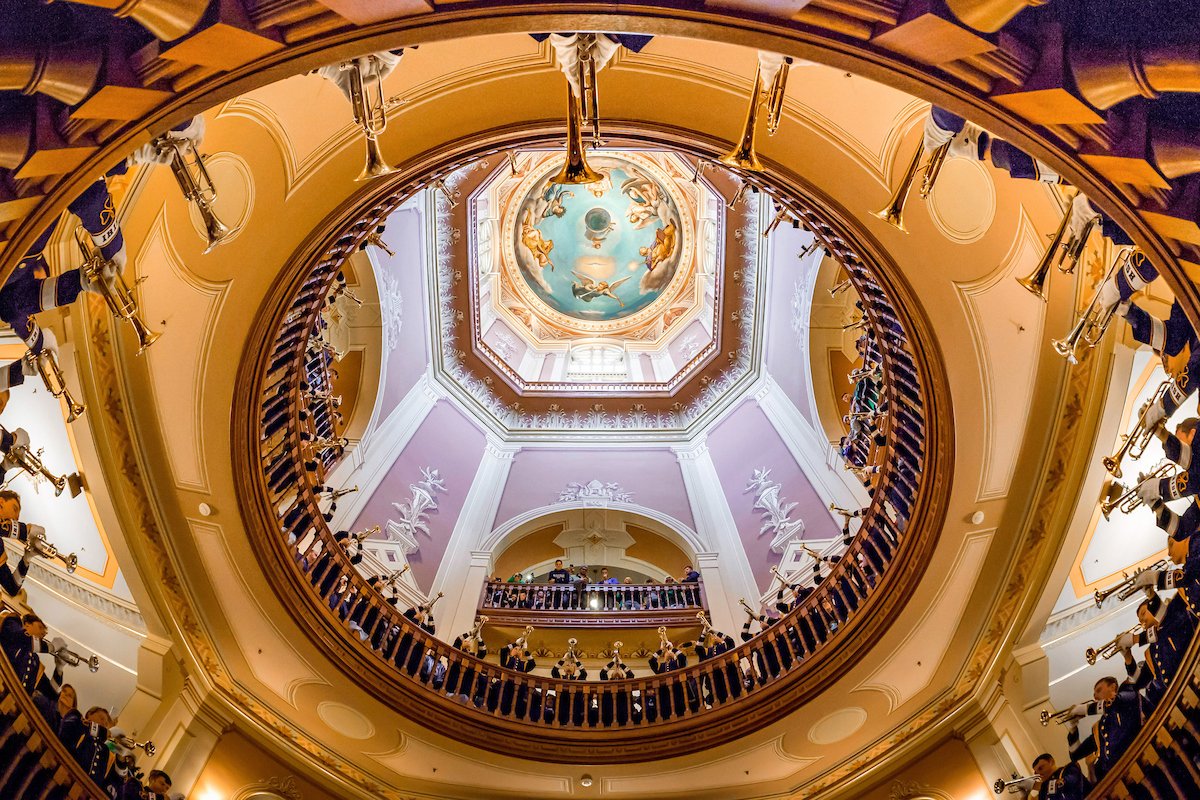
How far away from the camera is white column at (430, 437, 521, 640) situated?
47.3 ft

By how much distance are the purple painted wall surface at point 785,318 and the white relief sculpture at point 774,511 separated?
63.3 inches

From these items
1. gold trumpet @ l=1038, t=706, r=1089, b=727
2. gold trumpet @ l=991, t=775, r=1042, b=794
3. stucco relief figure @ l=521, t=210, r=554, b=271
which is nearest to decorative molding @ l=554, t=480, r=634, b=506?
stucco relief figure @ l=521, t=210, r=554, b=271

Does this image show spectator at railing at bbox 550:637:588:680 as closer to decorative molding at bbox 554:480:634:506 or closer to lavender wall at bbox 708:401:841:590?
lavender wall at bbox 708:401:841:590

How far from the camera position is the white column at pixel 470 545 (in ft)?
47.3

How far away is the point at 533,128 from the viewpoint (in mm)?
8172

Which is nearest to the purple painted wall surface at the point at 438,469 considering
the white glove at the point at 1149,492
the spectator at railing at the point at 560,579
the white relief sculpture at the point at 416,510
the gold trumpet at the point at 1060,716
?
the white relief sculpture at the point at 416,510

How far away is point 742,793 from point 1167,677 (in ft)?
20.6

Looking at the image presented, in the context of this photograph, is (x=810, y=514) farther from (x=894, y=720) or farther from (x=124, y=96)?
(x=124, y=96)

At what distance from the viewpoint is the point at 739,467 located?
57.5ft

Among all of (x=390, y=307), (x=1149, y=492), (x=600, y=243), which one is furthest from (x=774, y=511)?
(x=600, y=243)

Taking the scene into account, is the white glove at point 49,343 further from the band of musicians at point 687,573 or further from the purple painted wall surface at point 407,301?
the purple painted wall surface at point 407,301

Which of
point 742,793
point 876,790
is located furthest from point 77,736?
point 876,790

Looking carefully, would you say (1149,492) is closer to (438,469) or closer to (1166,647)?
(1166,647)

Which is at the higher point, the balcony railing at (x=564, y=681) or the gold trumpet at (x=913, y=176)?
the balcony railing at (x=564, y=681)
